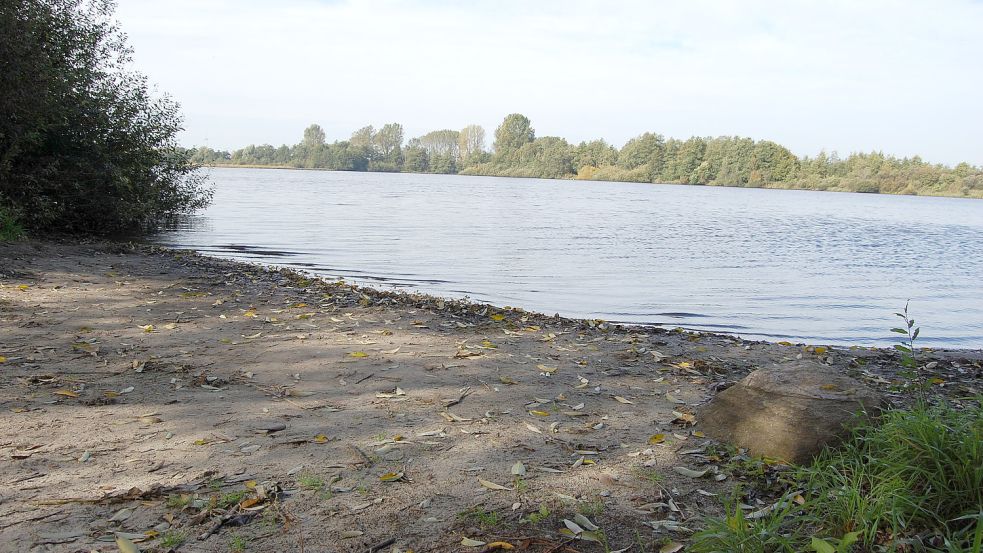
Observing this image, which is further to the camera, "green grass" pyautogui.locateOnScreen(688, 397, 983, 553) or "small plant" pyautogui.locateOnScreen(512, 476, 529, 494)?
"small plant" pyautogui.locateOnScreen(512, 476, 529, 494)

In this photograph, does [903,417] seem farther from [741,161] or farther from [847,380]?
[741,161]

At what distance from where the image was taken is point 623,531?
3285 mm

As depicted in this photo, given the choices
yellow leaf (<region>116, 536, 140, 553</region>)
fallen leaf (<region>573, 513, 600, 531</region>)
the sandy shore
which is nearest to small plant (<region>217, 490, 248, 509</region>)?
the sandy shore

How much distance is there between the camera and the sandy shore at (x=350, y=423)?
330cm

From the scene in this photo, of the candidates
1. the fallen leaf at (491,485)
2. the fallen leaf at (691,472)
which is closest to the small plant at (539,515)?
the fallen leaf at (491,485)

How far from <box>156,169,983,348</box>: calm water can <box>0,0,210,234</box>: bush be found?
2256 millimetres

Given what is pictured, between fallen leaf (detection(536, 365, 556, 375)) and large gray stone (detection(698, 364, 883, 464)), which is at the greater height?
large gray stone (detection(698, 364, 883, 464))

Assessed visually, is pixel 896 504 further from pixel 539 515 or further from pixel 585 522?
pixel 539 515

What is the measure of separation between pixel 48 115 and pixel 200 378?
1165cm

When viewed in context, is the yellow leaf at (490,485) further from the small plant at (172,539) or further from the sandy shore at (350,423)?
the small plant at (172,539)

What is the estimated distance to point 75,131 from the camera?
15.8 metres

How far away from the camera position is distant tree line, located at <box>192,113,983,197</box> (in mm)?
96125

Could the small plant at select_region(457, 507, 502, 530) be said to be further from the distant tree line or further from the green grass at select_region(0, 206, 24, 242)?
the distant tree line

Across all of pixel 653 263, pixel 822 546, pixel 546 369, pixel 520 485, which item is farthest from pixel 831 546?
pixel 653 263
